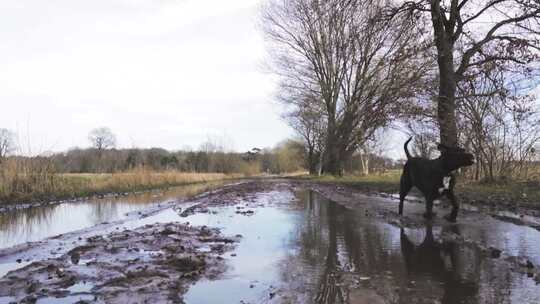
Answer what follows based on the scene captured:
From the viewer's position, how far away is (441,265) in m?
6.22

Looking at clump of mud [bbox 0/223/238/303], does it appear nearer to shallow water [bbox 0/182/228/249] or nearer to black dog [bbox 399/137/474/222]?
shallow water [bbox 0/182/228/249]

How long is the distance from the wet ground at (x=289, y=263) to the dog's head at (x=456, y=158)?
1199mm

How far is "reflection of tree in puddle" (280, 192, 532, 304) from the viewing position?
4820mm

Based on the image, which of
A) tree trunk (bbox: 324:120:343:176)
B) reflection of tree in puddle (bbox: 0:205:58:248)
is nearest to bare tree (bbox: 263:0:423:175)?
tree trunk (bbox: 324:120:343:176)

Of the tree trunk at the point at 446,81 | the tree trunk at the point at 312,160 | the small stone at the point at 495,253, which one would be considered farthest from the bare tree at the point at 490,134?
the tree trunk at the point at 312,160

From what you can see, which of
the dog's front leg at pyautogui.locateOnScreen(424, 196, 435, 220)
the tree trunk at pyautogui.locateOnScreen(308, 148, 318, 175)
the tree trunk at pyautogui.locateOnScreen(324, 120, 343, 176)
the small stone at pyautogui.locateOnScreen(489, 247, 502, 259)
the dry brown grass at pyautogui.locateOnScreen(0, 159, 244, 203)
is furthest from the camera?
the tree trunk at pyautogui.locateOnScreen(308, 148, 318, 175)

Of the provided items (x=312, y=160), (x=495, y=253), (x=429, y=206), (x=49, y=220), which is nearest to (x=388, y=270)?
(x=495, y=253)

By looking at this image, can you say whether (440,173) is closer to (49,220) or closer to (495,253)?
(495,253)

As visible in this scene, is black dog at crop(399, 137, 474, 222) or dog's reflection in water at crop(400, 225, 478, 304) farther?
black dog at crop(399, 137, 474, 222)

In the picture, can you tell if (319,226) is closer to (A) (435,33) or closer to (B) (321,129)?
(A) (435,33)

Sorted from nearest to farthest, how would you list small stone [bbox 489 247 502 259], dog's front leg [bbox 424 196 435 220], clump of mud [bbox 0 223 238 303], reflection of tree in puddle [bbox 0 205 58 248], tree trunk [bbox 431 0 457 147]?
clump of mud [bbox 0 223 238 303] < small stone [bbox 489 247 502 259] < reflection of tree in puddle [bbox 0 205 58 248] < dog's front leg [bbox 424 196 435 220] < tree trunk [bbox 431 0 457 147]

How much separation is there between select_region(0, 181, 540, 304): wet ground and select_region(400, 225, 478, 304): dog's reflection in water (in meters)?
0.01

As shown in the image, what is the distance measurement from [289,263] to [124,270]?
2.08 m

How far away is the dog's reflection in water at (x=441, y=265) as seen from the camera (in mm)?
4859
